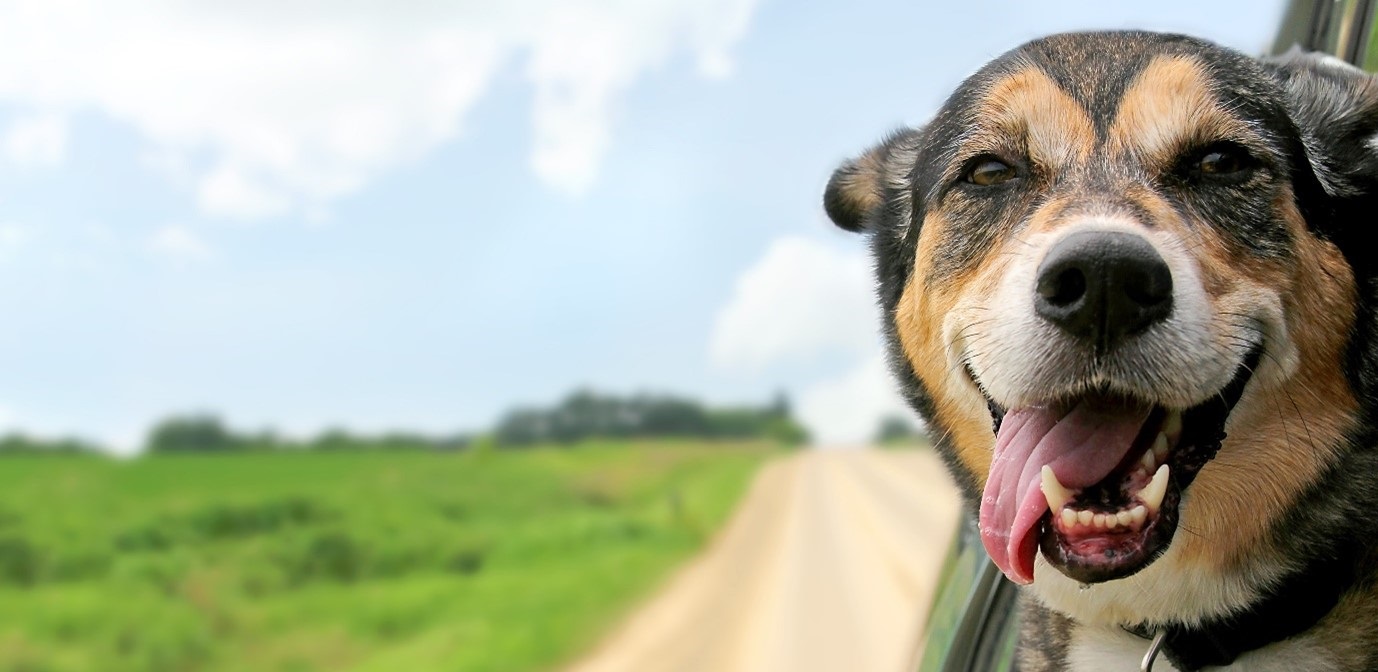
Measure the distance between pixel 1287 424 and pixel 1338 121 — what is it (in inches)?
31.9

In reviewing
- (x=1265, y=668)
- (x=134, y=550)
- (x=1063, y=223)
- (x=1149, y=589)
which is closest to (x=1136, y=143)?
(x=1063, y=223)

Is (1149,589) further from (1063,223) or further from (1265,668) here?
(1063,223)

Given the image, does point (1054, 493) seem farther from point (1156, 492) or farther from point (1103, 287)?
point (1103, 287)

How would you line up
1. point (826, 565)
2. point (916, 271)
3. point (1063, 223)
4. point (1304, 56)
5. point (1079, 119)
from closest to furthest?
point (1063, 223), point (1079, 119), point (1304, 56), point (916, 271), point (826, 565)

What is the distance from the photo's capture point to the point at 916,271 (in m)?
3.00

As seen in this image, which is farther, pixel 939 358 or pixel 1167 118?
pixel 939 358

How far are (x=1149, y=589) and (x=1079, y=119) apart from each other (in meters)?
1.12

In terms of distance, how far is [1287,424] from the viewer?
2.39 meters

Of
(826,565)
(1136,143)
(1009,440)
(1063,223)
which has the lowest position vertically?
(826,565)

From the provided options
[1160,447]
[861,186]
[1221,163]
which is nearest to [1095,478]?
[1160,447]

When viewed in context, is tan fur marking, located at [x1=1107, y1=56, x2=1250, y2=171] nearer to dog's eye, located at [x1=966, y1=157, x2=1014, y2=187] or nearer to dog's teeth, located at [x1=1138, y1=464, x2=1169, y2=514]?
dog's eye, located at [x1=966, y1=157, x2=1014, y2=187]

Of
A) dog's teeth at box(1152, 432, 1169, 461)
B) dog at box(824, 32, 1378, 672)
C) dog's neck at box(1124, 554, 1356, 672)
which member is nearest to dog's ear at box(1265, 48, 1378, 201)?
dog at box(824, 32, 1378, 672)

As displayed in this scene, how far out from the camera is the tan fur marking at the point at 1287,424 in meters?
2.36

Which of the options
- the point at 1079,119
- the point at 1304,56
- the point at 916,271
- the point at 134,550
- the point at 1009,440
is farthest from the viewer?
the point at 134,550
